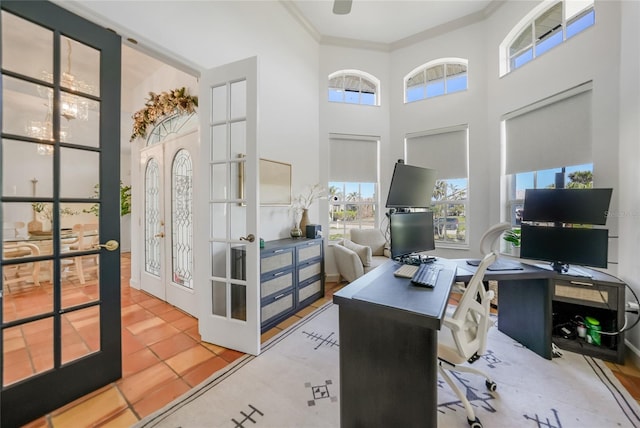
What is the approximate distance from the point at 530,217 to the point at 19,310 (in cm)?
400

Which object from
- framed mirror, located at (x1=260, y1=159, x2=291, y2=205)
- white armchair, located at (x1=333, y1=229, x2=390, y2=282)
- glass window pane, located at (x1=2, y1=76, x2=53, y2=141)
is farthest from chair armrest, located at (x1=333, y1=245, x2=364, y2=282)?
glass window pane, located at (x1=2, y1=76, x2=53, y2=141)

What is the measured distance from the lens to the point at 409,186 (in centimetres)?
217

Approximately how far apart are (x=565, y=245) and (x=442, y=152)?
8.06 feet

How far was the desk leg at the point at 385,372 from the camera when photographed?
3.84 ft

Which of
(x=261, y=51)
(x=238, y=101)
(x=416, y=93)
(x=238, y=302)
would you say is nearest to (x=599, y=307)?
(x=238, y=302)

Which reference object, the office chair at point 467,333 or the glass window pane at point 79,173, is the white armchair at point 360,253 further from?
the glass window pane at point 79,173

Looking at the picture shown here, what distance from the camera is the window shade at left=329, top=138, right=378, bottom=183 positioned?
14.5ft

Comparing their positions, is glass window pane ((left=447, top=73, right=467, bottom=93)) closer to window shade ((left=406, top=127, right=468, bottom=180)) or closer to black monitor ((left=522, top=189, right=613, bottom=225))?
window shade ((left=406, top=127, right=468, bottom=180))

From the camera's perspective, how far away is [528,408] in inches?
61.9

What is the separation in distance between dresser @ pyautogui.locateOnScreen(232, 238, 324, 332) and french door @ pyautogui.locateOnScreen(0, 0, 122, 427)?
1.04m

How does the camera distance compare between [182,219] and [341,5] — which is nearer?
[341,5]

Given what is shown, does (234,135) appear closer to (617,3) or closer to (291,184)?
(291,184)

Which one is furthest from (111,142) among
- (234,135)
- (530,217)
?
(530,217)

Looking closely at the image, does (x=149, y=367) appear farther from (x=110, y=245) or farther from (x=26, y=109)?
(x=26, y=109)
